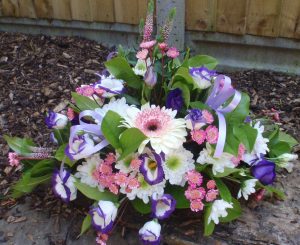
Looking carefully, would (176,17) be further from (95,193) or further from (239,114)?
(95,193)

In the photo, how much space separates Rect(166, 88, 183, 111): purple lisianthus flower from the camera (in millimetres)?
1440

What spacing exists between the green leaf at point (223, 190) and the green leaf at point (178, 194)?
110 millimetres

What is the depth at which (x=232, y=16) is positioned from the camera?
8.18 feet

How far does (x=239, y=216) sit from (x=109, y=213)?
47 centimetres

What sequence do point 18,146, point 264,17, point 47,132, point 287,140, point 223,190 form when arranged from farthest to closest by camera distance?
point 264,17
point 47,132
point 287,140
point 18,146
point 223,190

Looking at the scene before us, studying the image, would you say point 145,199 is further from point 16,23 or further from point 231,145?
point 16,23

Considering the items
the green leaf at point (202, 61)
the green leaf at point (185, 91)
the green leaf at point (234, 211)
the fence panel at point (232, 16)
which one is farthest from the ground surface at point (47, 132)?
the green leaf at point (202, 61)

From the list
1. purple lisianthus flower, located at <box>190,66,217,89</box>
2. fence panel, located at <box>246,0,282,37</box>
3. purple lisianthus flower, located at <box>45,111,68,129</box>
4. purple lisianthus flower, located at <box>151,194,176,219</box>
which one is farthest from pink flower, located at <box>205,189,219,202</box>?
fence panel, located at <box>246,0,282,37</box>

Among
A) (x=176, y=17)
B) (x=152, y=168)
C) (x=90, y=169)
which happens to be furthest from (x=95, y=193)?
(x=176, y=17)

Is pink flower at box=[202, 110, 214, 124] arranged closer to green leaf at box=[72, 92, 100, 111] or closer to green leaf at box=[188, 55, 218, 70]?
green leaf at box=[188, 55, 218, 70]

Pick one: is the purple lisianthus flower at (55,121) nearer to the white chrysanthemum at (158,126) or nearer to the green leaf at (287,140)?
the white chrysanthemum at (158,126)

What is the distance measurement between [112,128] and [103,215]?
26 centimetres

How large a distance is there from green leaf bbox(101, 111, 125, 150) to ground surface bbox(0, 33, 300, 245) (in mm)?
319

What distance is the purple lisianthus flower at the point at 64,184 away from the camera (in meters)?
1.44
